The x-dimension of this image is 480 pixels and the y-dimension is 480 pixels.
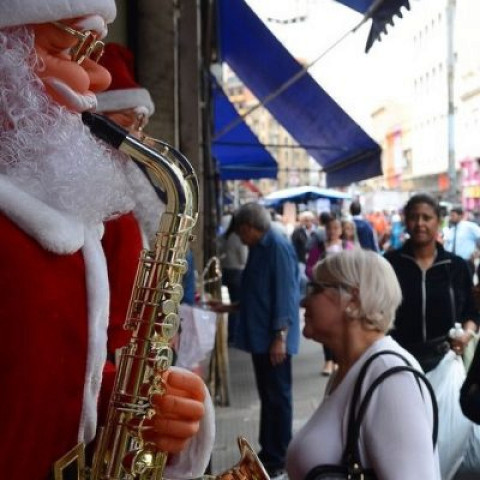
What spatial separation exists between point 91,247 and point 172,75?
12.1 feet

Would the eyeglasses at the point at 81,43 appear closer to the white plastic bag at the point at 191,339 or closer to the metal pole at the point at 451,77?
the white plastic bag at the point at 191,339

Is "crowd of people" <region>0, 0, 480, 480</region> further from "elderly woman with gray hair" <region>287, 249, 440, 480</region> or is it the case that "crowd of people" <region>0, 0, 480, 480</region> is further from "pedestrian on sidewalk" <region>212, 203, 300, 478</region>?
"pedestrian on sidewalk" <region>212, 203, 300, 478</region>

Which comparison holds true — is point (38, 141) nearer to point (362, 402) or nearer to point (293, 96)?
point (362, 402)

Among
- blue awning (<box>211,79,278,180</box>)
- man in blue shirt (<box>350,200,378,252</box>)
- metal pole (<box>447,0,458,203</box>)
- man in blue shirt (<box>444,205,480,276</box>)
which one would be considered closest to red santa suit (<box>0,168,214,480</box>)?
man in blue shirt (<box>350,200,378,252</box>)

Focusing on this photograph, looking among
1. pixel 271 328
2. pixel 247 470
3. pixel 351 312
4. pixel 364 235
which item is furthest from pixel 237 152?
pixel 247 470

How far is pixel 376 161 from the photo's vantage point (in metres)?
9.19

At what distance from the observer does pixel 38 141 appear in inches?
59.9

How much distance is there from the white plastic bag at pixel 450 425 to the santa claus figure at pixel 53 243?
6.98ft

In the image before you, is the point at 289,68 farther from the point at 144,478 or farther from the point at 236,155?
the point at 144,478

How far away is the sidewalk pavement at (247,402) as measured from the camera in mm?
5918

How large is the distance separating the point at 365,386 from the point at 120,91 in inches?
65.1

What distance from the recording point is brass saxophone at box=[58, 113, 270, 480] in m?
1.57

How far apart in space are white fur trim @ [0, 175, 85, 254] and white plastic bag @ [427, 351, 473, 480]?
2.52m

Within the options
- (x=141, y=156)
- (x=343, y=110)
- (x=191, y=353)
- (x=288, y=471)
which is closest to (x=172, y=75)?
(x=191, y=353)
